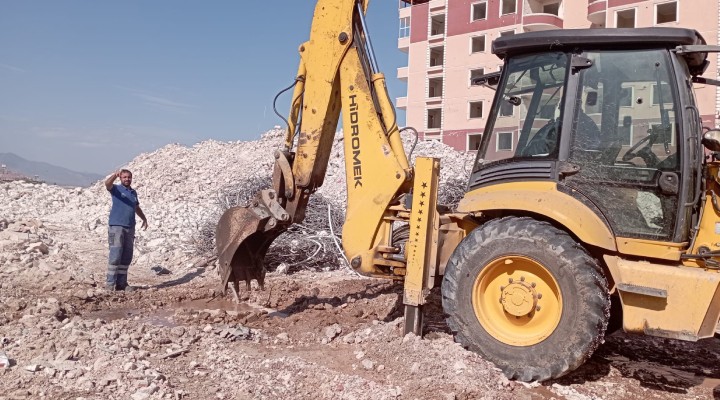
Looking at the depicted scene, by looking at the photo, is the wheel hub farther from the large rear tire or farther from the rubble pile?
the rubble pile

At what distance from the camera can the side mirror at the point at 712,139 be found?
156 inches

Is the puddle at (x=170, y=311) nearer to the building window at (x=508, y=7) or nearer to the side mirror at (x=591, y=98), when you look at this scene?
the side mirror at (x=591, y=98)

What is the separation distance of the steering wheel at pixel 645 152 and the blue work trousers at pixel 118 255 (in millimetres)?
5850

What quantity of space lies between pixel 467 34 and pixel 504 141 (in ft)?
96.7

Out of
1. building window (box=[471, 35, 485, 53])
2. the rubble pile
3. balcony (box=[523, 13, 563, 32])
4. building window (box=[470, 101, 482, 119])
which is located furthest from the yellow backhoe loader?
building window (box=[471, 35, 485, 53])

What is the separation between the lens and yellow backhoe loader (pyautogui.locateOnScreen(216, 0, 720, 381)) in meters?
3.92

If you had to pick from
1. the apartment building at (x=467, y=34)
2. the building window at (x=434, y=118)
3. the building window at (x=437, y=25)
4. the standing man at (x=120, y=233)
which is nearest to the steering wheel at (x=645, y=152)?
the standing man at (x=120, y=233)

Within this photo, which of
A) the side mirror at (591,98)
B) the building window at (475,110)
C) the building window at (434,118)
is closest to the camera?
the side mirror at (591,98)

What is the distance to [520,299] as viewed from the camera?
4199 millimetres

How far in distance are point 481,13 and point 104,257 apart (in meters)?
27.7

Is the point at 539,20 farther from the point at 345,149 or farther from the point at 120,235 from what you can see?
the point at 345,149

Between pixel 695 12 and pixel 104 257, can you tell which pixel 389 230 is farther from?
pixel 695 12

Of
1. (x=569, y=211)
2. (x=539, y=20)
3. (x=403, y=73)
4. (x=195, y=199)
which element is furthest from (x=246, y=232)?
(x=403, y=73)

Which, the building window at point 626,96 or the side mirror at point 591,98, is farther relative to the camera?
the side mirror at point 591,98
